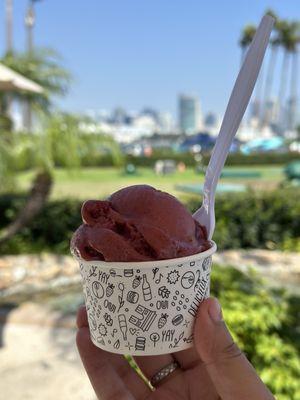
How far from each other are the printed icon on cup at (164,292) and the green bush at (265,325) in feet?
5.07

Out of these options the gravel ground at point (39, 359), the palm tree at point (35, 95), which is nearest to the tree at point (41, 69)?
the palm tree at point (35, 95)

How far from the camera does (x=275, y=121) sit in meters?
157

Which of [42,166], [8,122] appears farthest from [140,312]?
[8,122]

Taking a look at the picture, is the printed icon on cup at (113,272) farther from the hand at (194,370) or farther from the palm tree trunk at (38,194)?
the palm tree trunk at (38,194)

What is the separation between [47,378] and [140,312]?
2.74 meters

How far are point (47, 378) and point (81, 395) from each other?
14.2 inches

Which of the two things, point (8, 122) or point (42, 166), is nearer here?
point (42, 166)

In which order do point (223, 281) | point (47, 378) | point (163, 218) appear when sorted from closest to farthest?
point (163, 218), point (223, 281), point (47, 378)

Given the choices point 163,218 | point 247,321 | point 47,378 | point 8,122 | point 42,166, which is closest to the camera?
point 163,218

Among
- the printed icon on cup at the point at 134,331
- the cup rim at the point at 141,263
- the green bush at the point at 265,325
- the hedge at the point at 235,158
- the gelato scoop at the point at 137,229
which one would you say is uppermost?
the gelato scoop at the point at 137,229

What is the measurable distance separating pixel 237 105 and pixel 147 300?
0.56 metres

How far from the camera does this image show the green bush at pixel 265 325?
255 centimetres

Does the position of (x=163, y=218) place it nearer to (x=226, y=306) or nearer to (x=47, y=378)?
(x=226, y=306)

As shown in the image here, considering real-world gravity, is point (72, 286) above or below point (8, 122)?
below
